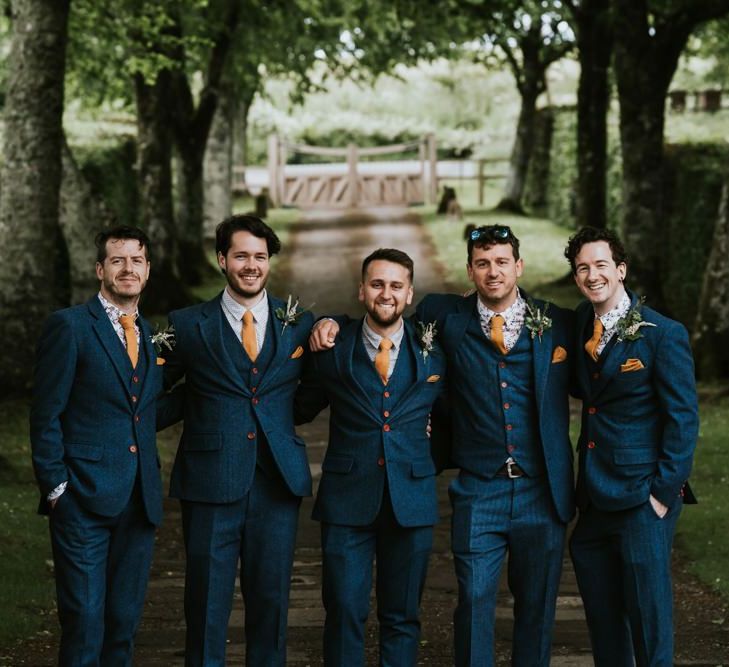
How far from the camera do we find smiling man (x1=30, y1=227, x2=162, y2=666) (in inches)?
241

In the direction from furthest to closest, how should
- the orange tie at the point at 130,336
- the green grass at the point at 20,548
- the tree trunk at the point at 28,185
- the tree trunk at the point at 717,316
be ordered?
the tree trunk at the point at 717,316 → the tree trunk at the point at 28,185 → the green grass at the point at 20,548 → the orange tie at the point at 130,336

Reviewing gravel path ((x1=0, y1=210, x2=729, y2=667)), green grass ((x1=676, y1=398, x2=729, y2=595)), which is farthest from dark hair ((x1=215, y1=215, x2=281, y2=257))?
green grass ((x1=676, y1=398, x2=729, y2=595))

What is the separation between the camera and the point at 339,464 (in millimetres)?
6441

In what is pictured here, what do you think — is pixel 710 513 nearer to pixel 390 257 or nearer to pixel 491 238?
pixel 491 238

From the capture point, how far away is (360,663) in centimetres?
634

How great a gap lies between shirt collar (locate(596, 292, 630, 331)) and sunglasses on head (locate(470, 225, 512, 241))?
55 centimetres

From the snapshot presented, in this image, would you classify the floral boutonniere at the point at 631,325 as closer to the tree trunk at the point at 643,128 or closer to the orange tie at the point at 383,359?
the orange tie at the point at 383,359

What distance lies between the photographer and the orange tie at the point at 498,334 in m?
6.41

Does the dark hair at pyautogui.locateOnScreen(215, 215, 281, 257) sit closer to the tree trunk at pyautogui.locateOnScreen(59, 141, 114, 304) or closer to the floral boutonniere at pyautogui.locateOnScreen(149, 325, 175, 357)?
the floral boutonniere at pyautogui.locateOnScreen(149, 325, 175, 357)

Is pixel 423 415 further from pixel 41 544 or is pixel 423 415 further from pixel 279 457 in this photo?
pixel 41 544

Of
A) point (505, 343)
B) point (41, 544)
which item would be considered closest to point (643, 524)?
point (505, 343)

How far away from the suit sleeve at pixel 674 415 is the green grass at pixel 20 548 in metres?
3.77

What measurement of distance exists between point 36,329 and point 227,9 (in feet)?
37.3

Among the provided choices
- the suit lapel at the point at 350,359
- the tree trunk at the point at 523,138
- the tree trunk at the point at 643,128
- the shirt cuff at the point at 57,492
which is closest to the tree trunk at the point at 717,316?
the tree trunk at the point at 643,128
